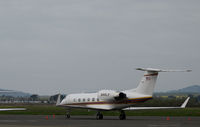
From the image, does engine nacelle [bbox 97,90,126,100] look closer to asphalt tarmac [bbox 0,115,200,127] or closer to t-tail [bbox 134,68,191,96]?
t-tail [bbox 134,68,191,96]

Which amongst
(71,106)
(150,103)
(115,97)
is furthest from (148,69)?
(150,103)

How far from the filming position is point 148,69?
146 feet

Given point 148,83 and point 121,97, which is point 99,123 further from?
point 148,83

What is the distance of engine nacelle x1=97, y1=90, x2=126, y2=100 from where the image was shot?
151 feet

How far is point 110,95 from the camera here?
47.1 m

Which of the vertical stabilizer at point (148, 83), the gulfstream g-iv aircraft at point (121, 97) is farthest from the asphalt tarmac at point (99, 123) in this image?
the vertical stabilizer at point (148, 83)

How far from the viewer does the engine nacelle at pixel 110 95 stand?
46.0 meters

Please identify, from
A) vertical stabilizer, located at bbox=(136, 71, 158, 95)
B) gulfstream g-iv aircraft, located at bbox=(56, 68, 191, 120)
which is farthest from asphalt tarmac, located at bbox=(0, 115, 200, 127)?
vertical stabilizer, located at bbox=(136, 71, 158, 95)

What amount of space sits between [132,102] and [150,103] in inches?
1858

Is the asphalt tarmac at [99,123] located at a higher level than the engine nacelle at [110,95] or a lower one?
lower

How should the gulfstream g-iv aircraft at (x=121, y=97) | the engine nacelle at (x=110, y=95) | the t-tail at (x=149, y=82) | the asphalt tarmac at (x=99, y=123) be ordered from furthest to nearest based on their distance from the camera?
the engine nacelle at (x=110, y=95), the gulfstream g-iv aircraft at (x=121, y=97), the t-tail at (x=149, y=82), the asphalt tarmac at (x=99, y=123)

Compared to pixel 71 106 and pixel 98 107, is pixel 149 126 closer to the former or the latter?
pixel 98 107

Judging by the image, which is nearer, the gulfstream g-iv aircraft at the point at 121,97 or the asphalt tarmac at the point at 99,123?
the asphalt tarmac at the point at 99,123

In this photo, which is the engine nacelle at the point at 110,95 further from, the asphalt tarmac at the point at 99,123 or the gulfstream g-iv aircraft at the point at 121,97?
the asphalt tarmac at the point at 99,123
